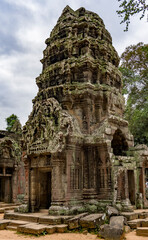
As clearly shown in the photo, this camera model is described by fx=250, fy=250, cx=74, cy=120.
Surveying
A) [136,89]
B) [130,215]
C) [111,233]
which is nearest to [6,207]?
[130,215]

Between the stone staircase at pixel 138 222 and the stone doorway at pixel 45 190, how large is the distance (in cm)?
405

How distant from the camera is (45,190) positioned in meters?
→ 11.8

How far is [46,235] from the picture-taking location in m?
7.91

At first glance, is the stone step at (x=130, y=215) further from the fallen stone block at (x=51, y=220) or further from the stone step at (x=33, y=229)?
the stone step at (x=33, y=229)

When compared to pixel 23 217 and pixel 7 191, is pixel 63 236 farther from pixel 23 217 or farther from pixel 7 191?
pixel 7 191

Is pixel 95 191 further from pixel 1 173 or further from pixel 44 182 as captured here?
pixel 1 173

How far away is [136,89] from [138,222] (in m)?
15.5

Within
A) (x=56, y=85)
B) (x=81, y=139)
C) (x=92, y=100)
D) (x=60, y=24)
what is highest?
(x=60, y=24)

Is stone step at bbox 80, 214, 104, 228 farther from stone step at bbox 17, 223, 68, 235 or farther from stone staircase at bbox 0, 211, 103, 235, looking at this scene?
stone step at bbox 17, 223, 68, 235

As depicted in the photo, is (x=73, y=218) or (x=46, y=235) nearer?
(x=46, y=235)

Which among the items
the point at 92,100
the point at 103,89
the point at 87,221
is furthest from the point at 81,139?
the point at 87,221

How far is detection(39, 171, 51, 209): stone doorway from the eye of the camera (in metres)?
11.5

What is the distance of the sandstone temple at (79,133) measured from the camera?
10023 millimetres

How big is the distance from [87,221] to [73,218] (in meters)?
0.55
